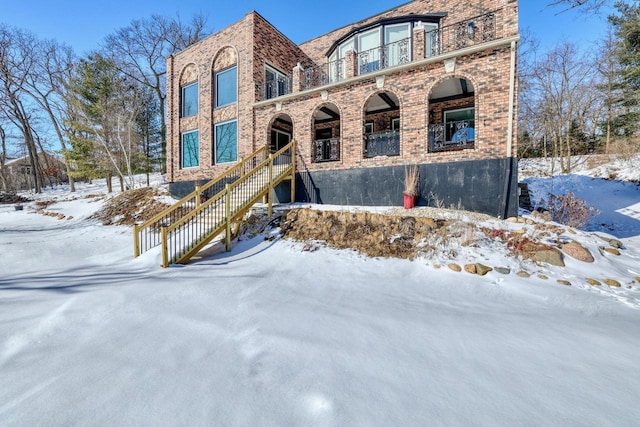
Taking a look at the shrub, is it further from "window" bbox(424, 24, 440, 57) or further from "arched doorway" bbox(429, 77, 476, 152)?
"window" bbox(424, 24, 440, 57)

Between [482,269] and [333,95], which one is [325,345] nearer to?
[482,269]

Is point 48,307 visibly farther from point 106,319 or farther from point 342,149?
point 342,149

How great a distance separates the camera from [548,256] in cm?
476

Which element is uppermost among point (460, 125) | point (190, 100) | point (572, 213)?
point (190, 100)

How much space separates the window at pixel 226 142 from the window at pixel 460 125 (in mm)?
8817

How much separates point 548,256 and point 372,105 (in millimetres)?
8327

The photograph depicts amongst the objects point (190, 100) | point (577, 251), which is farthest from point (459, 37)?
point (190, 100)

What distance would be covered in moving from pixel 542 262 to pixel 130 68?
31.1 meters

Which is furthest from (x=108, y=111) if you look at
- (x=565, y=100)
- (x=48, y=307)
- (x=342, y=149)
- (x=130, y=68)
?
(x=565, y=100)

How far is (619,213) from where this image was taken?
920 centimetres

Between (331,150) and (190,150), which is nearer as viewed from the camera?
(331,150)

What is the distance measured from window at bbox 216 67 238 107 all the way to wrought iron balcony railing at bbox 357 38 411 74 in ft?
18.6

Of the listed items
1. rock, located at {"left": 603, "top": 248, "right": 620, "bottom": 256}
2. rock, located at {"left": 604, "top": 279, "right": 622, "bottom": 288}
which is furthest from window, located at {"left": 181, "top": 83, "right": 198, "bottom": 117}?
rock, located at {"left": 603, "top": 248, "right": 620, "bottom": 256}

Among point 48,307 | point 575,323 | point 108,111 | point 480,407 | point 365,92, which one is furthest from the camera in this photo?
point 108,111
